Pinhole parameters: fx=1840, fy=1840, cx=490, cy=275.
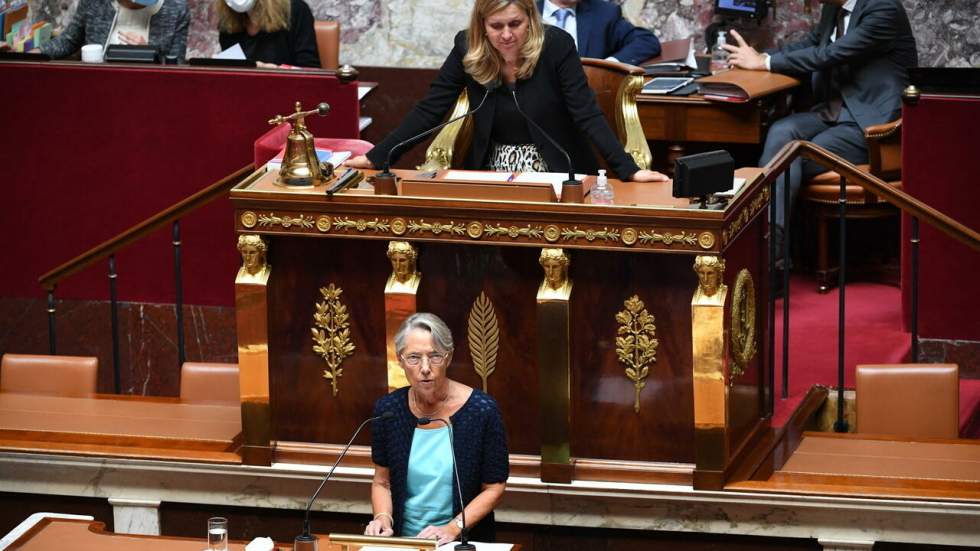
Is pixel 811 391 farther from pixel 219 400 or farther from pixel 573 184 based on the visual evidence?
pixel 219 400

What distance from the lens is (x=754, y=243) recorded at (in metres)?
6.07

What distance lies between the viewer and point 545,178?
5.82 m

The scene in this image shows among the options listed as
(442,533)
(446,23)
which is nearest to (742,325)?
(442,533)

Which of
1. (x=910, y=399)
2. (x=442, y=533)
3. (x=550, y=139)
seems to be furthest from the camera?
(x=910, y=399)

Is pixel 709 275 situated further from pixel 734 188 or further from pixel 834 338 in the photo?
pixel 834 338

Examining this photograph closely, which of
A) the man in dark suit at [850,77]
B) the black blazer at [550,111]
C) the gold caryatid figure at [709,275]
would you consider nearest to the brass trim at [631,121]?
the black blazer at [550,111]

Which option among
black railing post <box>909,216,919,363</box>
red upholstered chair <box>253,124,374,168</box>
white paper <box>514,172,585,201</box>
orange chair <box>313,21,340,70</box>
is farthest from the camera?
orange chair <box>313,21,340,70</box>

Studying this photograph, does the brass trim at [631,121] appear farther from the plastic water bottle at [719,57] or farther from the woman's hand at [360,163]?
the plastic water bottle at [719,57]

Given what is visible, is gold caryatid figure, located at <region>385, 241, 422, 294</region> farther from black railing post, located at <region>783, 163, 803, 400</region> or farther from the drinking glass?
black railing post, located at <region>783, 163, 803, 400</region>

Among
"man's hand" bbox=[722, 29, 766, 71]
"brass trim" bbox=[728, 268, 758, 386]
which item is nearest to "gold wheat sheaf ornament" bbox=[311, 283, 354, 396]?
"brass trim" bbox=[728, 268, 758, 386]

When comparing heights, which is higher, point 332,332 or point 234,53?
point 234,53

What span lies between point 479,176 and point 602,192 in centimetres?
41

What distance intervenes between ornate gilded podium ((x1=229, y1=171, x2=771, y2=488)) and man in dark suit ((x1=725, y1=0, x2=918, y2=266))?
2.15 m

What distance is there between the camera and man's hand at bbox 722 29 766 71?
8625 mm
